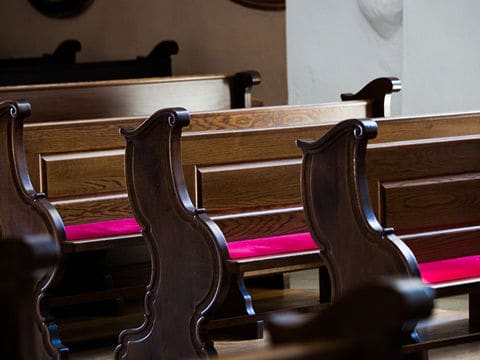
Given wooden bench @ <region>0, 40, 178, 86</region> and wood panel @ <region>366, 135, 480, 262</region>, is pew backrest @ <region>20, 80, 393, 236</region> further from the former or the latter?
wooden bench @ <region>0, 40, 178, 86</region>

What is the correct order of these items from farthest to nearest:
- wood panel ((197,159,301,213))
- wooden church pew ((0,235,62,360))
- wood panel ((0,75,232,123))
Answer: wood panel ((0,75,232,123))
wood panel ((197,159,301,213))
wooden church pew ((0,235,62,360))

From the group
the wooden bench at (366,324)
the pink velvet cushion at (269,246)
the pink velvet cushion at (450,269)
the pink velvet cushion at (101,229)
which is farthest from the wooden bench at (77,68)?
the wooden bench at (366,324)

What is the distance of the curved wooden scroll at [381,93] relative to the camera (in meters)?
5.14

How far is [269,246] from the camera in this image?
12.6 feet

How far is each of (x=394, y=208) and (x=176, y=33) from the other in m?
6.66

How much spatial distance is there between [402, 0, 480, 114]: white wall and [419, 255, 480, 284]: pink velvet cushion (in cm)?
242

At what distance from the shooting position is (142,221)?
393 centimetres

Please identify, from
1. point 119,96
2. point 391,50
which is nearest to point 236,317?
point 119,96

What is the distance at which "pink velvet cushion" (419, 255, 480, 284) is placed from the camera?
3322 millimetres

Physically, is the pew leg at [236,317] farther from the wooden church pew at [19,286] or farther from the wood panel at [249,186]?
the wooden church pew at [19,286]

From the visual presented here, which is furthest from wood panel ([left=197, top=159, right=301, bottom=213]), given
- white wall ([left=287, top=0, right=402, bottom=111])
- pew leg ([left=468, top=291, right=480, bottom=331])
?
white wall ([left=287, top=0, right=402, bottom=111])

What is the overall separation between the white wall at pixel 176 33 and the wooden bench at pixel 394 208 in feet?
18.4

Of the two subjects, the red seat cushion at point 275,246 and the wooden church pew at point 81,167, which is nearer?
the red seat cushion at point 275,246

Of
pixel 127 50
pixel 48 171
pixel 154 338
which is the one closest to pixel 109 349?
→ pixel 154 338
